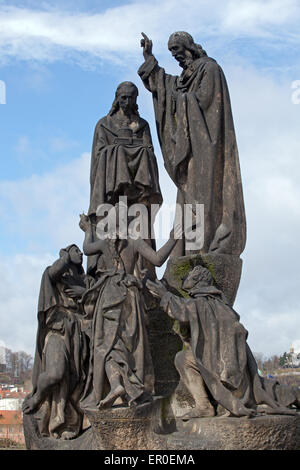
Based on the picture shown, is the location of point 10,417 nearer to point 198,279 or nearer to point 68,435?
point 68,435

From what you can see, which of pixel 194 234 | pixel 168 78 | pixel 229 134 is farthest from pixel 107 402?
pixel 168 78

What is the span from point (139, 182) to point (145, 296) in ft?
5.08

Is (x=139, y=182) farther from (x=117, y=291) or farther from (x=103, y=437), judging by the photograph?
(x=103, y=437)

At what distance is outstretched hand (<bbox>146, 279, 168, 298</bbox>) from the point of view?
26.2 ft

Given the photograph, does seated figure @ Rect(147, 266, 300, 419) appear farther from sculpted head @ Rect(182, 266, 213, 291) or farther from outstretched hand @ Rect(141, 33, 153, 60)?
outstretched hand @ Rect(141, 33, 153, 60)

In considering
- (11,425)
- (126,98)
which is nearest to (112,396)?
(126,98)

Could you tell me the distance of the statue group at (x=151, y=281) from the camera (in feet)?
24.7

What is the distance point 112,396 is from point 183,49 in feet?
15.4

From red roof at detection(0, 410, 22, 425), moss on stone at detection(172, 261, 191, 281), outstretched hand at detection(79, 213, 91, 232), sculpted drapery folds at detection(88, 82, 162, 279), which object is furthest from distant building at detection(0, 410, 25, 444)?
moss on stone at detection(172, 261, 191, 281)

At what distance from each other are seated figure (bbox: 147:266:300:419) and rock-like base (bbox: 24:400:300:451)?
0.45 ft

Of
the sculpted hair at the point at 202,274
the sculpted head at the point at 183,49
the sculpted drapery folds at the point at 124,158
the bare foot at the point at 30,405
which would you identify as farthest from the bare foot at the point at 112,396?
the sculpted head at the point at 183,49

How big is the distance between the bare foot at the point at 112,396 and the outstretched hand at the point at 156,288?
1.16 m

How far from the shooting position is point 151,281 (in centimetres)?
814

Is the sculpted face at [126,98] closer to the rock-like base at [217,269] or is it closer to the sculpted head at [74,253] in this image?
the sculpted head at [74,253]
